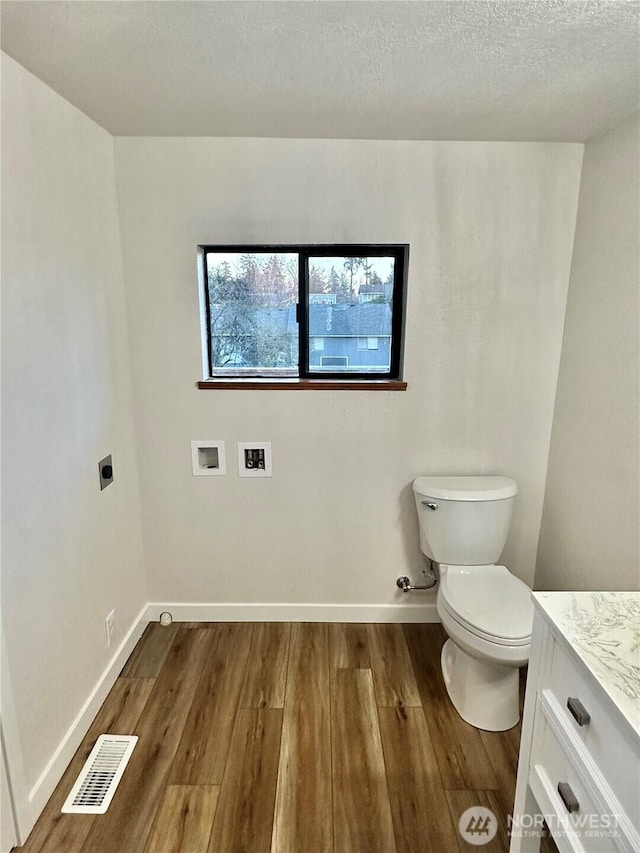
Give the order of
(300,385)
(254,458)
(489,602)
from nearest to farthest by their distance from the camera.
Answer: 1. (489,602)
2. (300,385)
3. (254,458)

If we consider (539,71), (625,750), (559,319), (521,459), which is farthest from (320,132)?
(625,750)

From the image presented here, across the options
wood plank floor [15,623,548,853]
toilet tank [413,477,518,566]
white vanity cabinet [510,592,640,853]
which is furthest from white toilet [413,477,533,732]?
white vanity cabinet [510,592,640,853]

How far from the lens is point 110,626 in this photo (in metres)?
2.01

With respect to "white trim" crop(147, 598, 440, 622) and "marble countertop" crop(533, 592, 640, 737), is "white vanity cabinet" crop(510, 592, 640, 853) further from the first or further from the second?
"white trim" crop(147, 598, 440, 622)

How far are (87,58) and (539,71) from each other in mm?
1255

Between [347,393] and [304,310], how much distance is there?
0.42 m

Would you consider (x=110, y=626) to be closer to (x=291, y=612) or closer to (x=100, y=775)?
(x=100, y=775)

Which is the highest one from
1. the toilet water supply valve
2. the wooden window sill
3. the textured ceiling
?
the textured ceiling

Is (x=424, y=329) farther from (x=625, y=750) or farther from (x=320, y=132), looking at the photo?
(x=625, y=750)

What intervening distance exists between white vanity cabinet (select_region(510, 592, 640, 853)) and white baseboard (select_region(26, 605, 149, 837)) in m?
1.38

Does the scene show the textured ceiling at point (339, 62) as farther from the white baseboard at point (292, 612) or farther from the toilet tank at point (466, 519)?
the white baseboard at point (292, 612)

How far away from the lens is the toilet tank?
2.07 m

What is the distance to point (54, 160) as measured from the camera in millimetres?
1559

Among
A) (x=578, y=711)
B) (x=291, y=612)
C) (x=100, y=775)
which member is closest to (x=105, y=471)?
(x=100, y=775)
